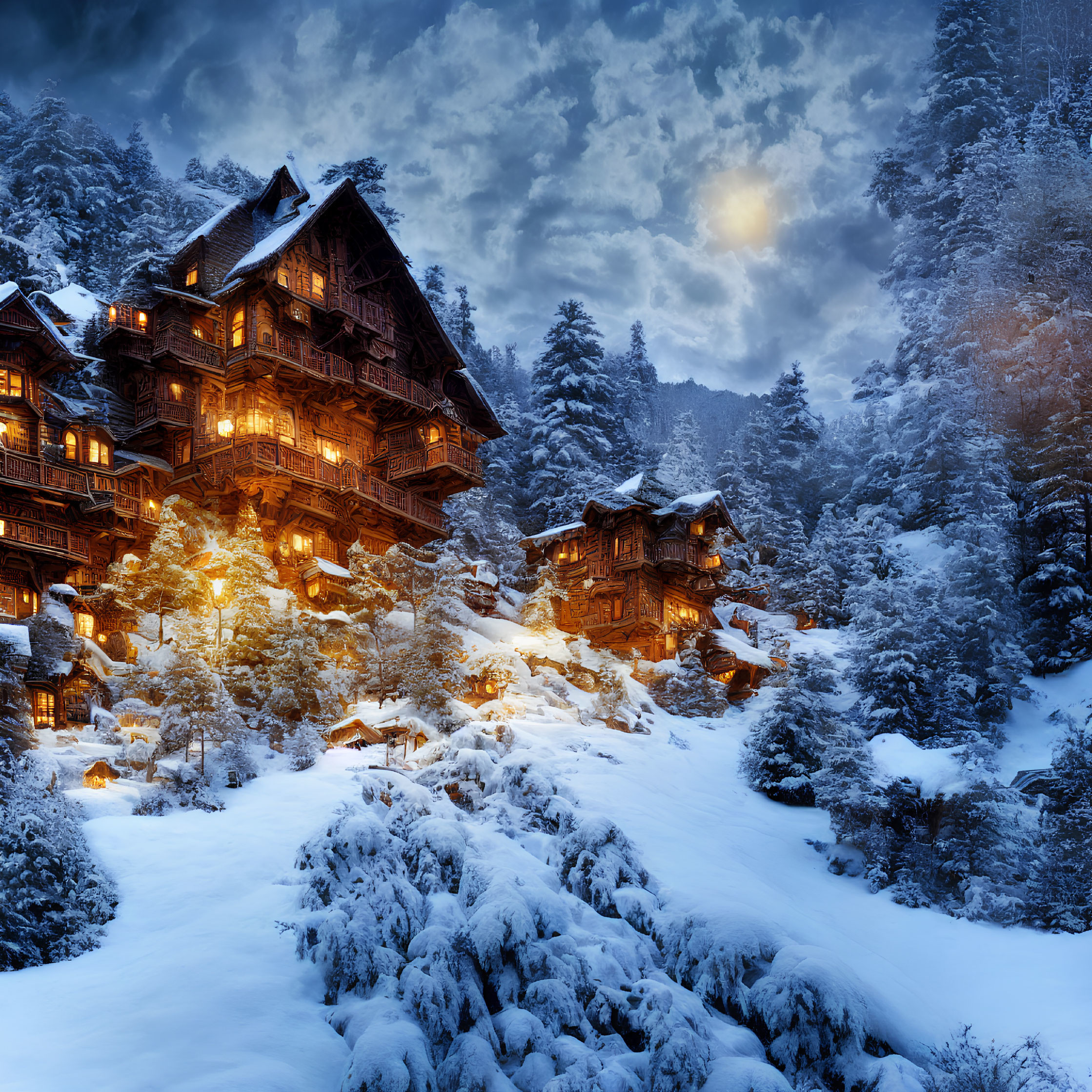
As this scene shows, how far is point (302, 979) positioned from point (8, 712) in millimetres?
11809

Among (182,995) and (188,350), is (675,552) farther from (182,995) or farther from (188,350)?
(182,995)

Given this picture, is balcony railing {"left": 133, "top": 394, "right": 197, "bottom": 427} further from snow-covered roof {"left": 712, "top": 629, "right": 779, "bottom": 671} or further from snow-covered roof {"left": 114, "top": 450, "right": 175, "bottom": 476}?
snow-covered roof {"left": 712, "top": 629, "right": 779, "bottom": 671}

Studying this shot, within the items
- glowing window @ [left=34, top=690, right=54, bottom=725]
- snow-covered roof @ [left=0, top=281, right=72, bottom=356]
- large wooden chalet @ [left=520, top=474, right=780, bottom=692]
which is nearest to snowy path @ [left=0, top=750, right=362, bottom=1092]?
glowing window @ [left=34, top=690, right=54, bottom=725]

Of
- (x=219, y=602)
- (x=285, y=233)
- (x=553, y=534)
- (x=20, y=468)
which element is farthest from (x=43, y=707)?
(x=553, y=534)

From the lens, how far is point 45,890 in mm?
11734

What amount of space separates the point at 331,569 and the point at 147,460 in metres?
8.74

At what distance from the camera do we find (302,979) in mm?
10570

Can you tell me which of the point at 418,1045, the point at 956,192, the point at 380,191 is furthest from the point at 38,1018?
the point at 956,192

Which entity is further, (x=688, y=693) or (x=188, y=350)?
(x=688, y=693)

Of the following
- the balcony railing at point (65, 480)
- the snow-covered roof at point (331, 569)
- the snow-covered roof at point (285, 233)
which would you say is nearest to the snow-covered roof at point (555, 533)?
the snow-covered roof at point (331, 569)

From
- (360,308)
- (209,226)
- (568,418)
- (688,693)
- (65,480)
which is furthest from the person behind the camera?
(568,418)

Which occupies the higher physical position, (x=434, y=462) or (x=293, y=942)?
(x=434, y=462)

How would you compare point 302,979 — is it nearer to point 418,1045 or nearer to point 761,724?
point 418,1045

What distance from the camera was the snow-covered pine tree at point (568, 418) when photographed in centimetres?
5175
